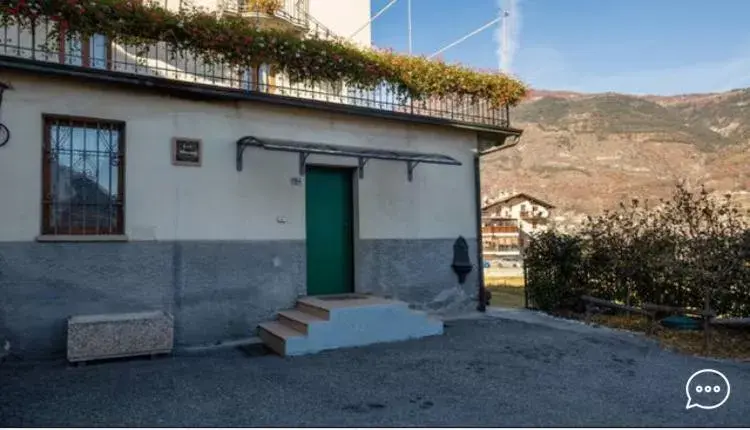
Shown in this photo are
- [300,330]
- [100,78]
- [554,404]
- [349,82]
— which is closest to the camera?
[554,404]

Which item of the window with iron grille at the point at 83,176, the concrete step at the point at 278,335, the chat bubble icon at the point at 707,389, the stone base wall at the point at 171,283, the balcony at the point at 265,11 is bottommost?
the chat bubble icon at the point at 707,389

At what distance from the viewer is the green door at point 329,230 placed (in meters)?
8.46

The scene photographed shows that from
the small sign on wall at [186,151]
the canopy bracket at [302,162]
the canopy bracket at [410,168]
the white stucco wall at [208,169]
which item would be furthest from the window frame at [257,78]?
the canopy bracket at [410,168]

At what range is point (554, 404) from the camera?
4.73 meters

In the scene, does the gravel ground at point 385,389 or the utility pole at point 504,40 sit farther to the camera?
the utility pole at point 504,40

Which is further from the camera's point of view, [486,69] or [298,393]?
[486,69]

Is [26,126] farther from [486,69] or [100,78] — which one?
[486,69]

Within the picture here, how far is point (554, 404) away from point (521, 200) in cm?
4099

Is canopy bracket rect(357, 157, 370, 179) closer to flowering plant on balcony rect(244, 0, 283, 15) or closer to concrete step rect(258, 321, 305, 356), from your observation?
concrete step rect(258, 321, 305, 356)

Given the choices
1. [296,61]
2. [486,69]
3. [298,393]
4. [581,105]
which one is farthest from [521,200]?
[581,105]

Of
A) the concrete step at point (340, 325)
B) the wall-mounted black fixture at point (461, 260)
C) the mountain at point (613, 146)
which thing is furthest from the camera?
the mountain at point (613, 146)

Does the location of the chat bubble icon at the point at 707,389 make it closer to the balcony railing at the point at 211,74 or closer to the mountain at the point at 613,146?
the balcony railing at the point at 211,74

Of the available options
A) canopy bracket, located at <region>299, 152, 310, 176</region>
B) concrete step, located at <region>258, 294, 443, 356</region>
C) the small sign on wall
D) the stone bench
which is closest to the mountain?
concrete step, located at <region>258, 294, 443, 356</region>

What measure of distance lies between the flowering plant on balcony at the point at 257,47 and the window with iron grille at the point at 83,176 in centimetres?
132
